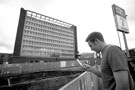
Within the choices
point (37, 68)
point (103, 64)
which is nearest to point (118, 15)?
point (103, 64)

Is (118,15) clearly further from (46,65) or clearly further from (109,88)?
(46,65)

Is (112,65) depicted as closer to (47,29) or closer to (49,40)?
(49,40)

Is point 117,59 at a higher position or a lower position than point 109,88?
higher

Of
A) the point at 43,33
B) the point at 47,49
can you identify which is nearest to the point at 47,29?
the point at 43,33

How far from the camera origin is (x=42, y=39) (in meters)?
50.5

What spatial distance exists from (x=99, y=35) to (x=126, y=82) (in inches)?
27.9

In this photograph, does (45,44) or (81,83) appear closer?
(81,83)

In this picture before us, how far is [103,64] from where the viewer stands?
1146mm

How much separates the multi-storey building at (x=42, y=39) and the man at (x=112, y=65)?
3837cm

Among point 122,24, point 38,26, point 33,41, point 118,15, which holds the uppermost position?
point 38,26

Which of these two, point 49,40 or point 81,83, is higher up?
point 49,40

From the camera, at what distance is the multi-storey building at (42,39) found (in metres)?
39.4

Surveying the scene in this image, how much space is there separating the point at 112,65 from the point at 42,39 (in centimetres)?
5226

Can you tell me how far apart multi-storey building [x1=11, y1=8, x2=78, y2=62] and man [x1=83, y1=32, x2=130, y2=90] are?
38.4 metres
